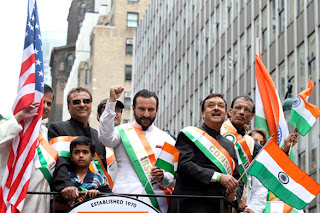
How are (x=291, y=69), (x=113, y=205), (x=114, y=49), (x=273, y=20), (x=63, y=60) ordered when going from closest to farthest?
(x=113, y=205) < (x=291, y=69) < (x=273, y=20) < (x=114, y=49) < (x=63, y=60)

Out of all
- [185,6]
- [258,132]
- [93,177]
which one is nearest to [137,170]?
[93,177]

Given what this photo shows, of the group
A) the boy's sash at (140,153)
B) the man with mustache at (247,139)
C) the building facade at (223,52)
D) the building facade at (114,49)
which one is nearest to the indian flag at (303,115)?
the man with mustache at (247,139)

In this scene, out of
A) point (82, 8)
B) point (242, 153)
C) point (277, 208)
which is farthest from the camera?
point (82, 8)

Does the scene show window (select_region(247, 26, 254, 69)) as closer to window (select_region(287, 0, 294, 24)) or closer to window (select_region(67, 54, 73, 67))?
window (select_region(287, 0, 294, 24))

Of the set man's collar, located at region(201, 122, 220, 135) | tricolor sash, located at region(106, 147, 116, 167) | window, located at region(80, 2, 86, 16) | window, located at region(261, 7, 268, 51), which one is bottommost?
tricolor sash, located at region(106, 147, 116, 167)

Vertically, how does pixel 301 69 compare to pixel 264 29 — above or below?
below

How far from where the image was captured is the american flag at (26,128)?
8141mm

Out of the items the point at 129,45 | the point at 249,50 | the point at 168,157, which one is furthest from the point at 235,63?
the point at 129,45

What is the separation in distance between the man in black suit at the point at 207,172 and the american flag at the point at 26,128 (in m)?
1.45

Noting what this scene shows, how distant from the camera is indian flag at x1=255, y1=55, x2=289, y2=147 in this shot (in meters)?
10.3

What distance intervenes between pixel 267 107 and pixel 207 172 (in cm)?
257

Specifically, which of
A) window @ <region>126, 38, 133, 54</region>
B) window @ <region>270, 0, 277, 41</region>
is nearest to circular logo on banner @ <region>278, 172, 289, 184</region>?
window @ <region>270, 0, 277, 41</region>

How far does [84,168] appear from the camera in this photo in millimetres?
8680

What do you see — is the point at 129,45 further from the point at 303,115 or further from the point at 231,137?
the point at 231,137
